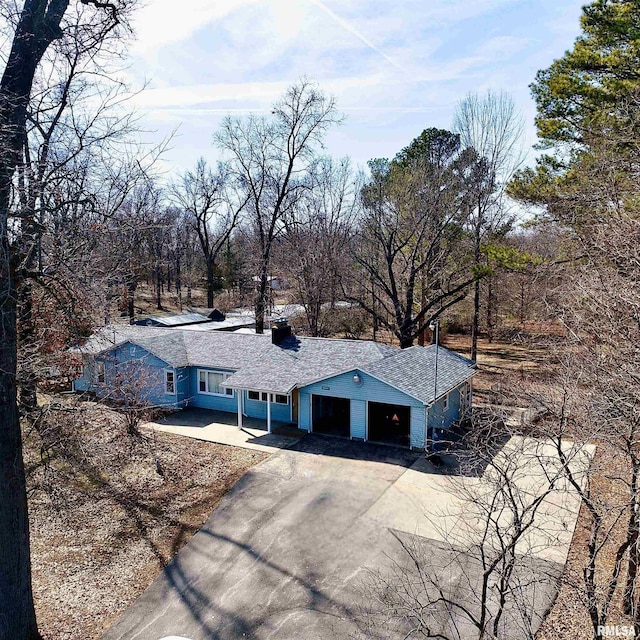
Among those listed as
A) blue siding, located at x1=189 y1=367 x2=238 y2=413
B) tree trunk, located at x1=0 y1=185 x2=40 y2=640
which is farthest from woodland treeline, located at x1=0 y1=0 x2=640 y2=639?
blue siding, located at x1=189 y1=367 x2=238 y2=413

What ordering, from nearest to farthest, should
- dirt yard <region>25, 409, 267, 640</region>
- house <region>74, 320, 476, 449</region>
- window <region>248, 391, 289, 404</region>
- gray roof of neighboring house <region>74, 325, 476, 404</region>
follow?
dirt yard <region>25, 409, 267, 640</region>, house <region>74, 320, 476, 449</region>, gray roof of neighboring house <region>74, 325, 476, 404</region>, window <region>248, 391, 289, 404</region>

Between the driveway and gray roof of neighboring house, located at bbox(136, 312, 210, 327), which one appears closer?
the driveway

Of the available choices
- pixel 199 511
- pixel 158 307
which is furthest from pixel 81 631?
pixel 158 307

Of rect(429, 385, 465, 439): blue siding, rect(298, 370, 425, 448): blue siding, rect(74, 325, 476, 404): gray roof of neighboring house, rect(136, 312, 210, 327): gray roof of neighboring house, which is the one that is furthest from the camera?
rect(136, 312, 210, 327): gray roof of neighboring house

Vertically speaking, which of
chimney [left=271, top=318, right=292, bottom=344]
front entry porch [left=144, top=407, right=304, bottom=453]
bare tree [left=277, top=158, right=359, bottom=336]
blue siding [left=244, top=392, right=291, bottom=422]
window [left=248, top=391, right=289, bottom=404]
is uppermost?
bare tree [left=277, top=158, right=359, bottom=336]

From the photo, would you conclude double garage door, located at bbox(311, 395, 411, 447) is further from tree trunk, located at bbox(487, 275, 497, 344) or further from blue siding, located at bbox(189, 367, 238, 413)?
tree trunk, located at bbox(487, 275, 497, 344)

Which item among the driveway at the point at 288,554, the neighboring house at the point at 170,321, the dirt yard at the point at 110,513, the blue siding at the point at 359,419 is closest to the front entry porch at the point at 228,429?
the dirt yard at the point at 110,513

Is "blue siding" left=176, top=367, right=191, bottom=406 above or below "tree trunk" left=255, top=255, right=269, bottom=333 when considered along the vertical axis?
below
